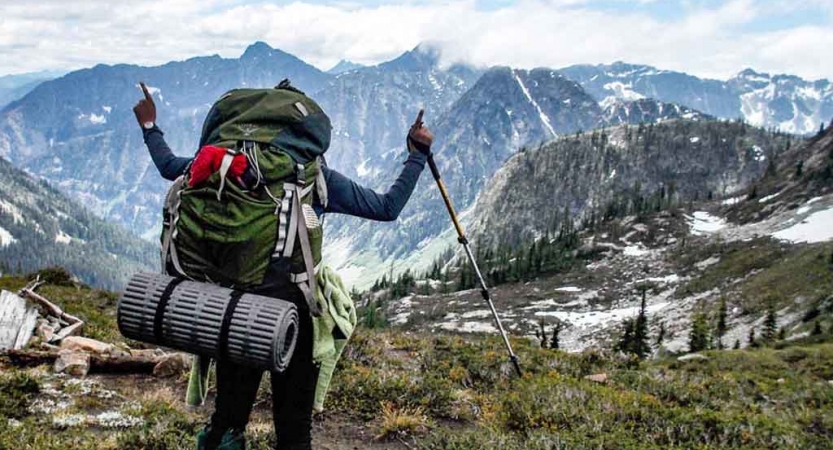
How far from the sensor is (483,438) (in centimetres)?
678

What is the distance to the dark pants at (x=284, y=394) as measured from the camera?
4262 mm

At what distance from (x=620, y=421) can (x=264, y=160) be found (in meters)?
6.62

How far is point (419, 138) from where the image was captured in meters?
5.38

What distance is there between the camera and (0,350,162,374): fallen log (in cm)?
1021

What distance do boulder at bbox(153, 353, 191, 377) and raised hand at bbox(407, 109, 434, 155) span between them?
7.46 m

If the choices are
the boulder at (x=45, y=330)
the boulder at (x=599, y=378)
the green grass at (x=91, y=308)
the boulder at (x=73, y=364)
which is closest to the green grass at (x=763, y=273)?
the boulder at (x=599, y=378)

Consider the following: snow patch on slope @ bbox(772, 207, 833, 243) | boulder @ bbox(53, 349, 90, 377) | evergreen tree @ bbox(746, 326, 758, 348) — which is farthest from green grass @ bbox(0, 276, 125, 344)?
snow patch on slope @ bbox(772, 207, 833, 243)

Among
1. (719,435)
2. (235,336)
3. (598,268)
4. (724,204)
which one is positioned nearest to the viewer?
(235,336)

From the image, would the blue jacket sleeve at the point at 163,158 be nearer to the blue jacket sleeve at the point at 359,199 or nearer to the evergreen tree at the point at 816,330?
the blue jacket sleeve at the point at 359,199

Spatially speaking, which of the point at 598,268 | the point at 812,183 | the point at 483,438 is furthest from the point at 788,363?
the point at 812,183

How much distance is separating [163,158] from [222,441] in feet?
8.23

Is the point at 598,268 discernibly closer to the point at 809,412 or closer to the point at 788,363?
the point at 788,363

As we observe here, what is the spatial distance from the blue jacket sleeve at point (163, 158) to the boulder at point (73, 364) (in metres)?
6.22

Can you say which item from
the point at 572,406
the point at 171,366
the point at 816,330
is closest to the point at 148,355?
the point at 171,366
